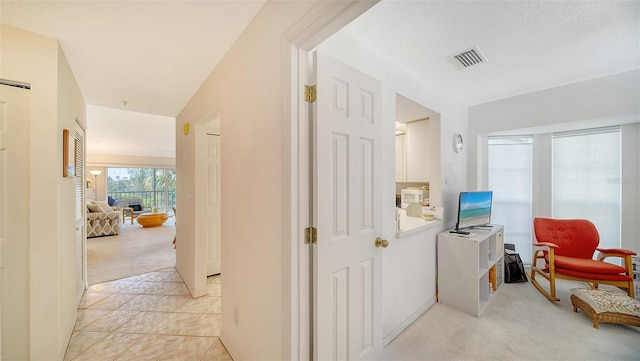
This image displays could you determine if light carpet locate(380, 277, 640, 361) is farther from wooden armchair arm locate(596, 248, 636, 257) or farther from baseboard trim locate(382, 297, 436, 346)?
wooden armchair arm locate(596, 248, 636, 257)

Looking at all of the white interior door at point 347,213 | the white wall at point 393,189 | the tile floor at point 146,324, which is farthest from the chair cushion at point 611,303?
the tile floor at point 146,324

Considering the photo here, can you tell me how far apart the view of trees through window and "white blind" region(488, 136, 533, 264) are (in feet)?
35.3

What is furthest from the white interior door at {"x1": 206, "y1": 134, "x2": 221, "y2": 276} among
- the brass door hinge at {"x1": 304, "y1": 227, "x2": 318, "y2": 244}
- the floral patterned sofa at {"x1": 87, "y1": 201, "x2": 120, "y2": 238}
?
the floral patterned sofa at {"x1": 87, "y1": 201, "x2": 120, "y2": 238}

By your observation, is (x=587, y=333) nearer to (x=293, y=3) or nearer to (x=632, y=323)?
(x=632, y=323)

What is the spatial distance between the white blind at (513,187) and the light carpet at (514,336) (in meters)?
1.28

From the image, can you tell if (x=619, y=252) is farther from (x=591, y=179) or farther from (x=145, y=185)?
(x=145, y=185)

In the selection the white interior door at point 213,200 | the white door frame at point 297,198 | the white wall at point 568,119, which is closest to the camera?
the white door frame at point 297,198

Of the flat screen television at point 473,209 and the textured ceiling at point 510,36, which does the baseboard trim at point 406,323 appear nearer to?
the flat screen television at point 473,209

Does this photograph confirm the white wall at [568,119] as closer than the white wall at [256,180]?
No

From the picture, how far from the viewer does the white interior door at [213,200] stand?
3.37m

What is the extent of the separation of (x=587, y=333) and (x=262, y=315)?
114 inches

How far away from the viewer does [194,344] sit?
1989 mm

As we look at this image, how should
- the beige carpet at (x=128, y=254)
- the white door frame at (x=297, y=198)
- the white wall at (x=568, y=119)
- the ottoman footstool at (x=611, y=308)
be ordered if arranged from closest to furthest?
the white door frame at (x=297, y=198), the ottoman footstool at (x=611, y=308), the white wall at (x=568, y=119), the beige carpet at (x=128, y=254)

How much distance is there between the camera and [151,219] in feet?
24.1
